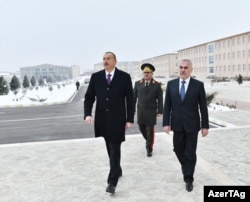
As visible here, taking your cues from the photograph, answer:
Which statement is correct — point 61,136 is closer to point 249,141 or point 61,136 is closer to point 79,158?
point 79,158

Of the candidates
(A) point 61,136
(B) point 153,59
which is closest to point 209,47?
(B) point 153,59

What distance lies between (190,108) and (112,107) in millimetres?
1125

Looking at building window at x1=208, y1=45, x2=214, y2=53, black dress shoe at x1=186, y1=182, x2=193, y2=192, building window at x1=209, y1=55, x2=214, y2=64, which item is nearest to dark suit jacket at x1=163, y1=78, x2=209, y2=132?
black dress shoe at x1=186, y1=182, x2=193, y2=192

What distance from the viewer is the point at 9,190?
453 cm

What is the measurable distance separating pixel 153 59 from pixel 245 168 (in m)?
120

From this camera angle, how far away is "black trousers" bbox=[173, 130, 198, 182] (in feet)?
14.4

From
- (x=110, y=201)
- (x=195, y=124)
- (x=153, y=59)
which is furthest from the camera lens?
(x=153, y=59)

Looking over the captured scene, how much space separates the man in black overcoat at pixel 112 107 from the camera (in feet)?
14.3

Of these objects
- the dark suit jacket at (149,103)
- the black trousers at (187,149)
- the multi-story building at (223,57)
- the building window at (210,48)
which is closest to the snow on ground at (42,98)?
the dark suit jacket at (149,103)

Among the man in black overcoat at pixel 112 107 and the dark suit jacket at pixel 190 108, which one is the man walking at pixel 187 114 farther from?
the man in black overcoat at pixel 112 107

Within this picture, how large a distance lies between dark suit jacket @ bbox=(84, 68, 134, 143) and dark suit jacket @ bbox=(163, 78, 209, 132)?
0.64m

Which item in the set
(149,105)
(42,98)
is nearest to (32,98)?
(42,98)

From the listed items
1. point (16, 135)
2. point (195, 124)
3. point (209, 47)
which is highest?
point (209, 47)

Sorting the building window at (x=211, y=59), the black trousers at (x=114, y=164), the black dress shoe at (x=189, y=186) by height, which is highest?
the building window at (x=211, y=59)
